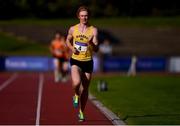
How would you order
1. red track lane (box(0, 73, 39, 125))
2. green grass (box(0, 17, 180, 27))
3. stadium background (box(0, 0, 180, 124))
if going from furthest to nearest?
green grass (box(0, 17, 180, 27)) → stadium background (box(0, 0, 180, 124)) → red track lane (box(0, 73, 39, 125))

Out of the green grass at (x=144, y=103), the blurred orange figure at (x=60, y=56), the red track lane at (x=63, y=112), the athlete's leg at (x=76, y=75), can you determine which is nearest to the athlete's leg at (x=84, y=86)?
the athlete's leg at (x=76, y=75)

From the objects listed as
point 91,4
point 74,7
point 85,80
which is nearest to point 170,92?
point 85,80

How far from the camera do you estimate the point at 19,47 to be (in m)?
53.8

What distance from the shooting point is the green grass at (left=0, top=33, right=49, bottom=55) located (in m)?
52.5

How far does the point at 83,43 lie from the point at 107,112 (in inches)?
102

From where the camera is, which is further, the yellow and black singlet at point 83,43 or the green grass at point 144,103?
the green grass at point 144,103

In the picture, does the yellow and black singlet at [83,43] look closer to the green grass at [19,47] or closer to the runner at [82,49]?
the runner at [82,49]

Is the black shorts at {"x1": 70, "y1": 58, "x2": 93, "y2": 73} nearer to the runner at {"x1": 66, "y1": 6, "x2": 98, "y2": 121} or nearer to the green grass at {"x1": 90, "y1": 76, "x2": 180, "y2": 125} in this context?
the runner at {"x1": 66, "y1": 6, "x2": 98, "y2": 121}

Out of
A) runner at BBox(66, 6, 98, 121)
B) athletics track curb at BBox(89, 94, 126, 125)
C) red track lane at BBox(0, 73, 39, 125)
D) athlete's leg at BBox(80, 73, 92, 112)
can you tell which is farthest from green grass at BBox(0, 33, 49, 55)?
runner at BBox(66, 6, 98, 121)

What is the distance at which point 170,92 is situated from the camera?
21453 mm

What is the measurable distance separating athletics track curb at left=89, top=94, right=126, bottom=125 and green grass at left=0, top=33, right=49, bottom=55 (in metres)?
34.4

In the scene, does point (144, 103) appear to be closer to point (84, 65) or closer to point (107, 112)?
point (107, 112)

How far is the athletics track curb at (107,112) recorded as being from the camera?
501 inches

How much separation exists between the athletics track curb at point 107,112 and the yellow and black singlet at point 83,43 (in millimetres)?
1373
